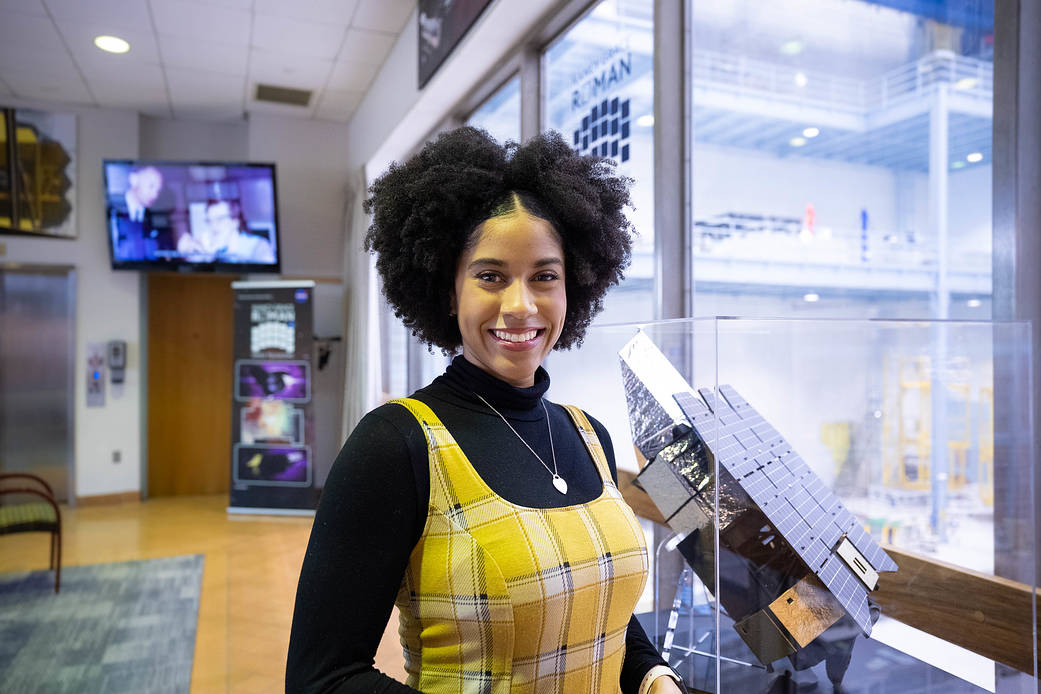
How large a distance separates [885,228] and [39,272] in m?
7.05

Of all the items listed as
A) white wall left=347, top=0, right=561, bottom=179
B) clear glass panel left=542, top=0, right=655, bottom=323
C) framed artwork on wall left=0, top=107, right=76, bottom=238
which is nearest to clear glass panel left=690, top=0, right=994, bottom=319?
clear glass panel left=542, top=0, right=655, bottom=323

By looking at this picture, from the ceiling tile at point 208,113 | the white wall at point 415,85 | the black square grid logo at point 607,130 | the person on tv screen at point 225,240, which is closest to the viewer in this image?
the black square grid logo at point 607,130

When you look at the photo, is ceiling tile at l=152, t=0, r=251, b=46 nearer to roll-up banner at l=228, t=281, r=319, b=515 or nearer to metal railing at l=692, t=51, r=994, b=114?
roll-up banner at l=228, t=281, r=319, b=515

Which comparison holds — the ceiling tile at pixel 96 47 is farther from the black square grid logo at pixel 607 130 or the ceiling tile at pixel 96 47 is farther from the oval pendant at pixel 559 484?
the oval pendant at pixel 559 484

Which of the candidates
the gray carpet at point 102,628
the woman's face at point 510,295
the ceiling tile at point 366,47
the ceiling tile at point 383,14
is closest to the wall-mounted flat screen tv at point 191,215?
the ceiling tile at point 366,47

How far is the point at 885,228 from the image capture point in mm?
1783

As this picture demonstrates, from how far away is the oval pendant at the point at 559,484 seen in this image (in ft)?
3.14

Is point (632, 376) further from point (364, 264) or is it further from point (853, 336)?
point (364, 264)

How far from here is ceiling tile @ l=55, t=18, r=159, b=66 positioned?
4676 millimetres

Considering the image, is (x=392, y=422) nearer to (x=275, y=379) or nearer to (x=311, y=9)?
(x=311, y=9)

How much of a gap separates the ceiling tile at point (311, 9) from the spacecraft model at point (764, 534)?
163 inches

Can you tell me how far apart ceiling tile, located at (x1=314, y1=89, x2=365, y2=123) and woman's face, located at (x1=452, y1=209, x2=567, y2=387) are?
5.63 meters

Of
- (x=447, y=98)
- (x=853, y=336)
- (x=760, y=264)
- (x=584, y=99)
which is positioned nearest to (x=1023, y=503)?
(x=853, y=336)

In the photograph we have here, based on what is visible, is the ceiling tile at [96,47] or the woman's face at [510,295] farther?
the ceiling tile at [96,47]
